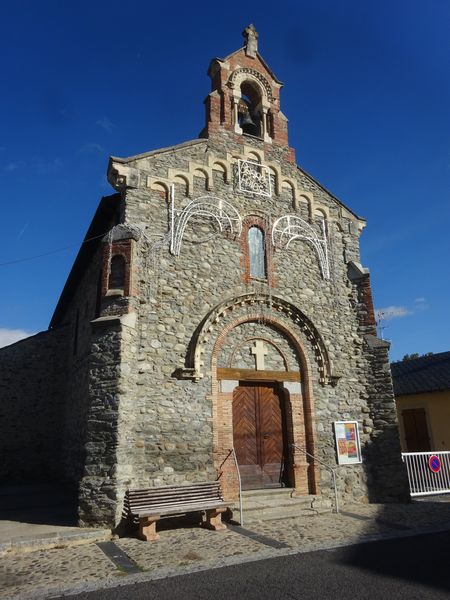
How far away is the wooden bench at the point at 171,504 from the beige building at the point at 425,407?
11.2 meters

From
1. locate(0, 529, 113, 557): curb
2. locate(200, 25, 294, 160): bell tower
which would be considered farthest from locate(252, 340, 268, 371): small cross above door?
locate(200, 25, 294, 160): bell tower

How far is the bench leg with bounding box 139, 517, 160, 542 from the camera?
7.80 metres

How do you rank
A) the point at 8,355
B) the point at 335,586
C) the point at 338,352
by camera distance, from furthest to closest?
the point at 8,355
the point at 338,352
the point at 335,586

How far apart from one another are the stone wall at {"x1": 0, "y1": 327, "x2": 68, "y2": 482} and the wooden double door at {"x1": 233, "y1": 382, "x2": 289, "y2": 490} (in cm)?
779

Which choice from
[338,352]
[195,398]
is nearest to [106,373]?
[195,398]

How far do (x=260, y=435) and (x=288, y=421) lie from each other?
85 cm

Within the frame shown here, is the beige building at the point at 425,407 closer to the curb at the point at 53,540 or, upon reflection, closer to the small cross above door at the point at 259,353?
the small cross above door at the point at 259,353

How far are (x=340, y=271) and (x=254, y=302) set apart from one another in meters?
3.44

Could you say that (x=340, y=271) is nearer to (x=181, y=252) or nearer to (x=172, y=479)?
(x=181, y=252)

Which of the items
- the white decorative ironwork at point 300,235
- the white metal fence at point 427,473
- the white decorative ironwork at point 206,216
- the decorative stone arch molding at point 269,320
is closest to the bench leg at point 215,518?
the decorative stone arch molding at point 269,320

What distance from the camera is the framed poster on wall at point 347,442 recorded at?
11.3m

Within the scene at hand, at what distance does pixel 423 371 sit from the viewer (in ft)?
61.3

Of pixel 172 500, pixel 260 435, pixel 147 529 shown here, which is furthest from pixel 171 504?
pixel 260 435

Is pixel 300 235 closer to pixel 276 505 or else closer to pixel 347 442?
pixel 347 442
